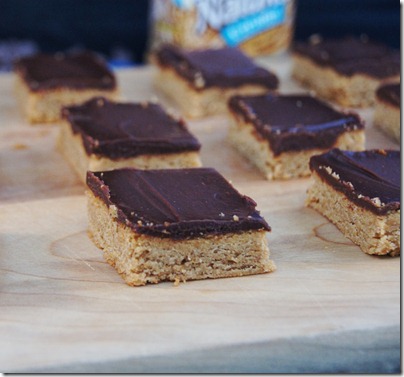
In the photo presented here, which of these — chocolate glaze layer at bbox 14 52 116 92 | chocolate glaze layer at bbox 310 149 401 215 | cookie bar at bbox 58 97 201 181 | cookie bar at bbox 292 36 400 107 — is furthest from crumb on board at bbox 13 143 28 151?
cookie bar at bbox 292 36 400 107

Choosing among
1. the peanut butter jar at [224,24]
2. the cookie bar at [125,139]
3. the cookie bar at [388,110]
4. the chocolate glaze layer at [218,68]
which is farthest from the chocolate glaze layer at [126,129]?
the peanut butter jar at [224,24]

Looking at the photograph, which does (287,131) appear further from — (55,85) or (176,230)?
(55,85)

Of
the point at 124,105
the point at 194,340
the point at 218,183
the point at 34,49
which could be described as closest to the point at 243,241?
the point at 218,183

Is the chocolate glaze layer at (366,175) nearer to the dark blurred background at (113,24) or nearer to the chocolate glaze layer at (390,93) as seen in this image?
the chocolate glaze layer at (390,93)

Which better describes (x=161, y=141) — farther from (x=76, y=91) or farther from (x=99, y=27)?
(x=99, y=27)

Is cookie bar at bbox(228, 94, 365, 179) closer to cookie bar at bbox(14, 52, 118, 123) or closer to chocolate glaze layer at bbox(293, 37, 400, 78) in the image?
chocolate glaze layer at bbox(293, 37, 400, 78)

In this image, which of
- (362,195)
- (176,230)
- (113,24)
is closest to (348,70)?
(362,195)
